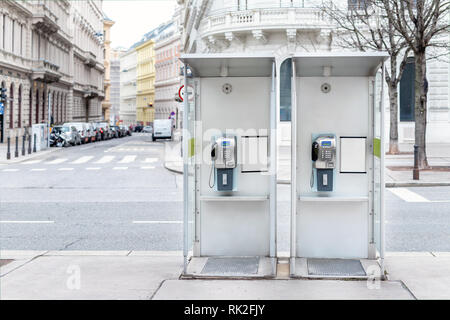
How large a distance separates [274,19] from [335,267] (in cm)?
3074

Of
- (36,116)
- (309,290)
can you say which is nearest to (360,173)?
(309,290)

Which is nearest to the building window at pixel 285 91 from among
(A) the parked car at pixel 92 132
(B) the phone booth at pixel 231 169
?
(A) the parked car at pixel 92 132

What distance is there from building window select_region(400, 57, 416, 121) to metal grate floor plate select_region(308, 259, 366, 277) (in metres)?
33.0

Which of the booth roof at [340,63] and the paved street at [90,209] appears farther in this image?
the paved street at [90,209]

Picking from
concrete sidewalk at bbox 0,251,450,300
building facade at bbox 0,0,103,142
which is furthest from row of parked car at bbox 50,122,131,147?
concrete sidewalk at bbox 0,251,450,300

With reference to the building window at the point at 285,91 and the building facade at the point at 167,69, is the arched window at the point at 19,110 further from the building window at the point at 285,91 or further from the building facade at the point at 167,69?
the building facade at the point at 167,69

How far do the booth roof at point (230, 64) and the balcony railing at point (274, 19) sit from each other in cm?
2878

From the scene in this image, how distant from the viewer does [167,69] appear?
12125cm

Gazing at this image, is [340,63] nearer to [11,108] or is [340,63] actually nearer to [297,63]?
[297,63]

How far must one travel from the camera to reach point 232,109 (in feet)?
26.0

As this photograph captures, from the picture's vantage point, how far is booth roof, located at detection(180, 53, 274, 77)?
700cm

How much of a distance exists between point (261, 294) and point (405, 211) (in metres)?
7.33

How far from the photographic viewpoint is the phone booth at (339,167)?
25.2 ft

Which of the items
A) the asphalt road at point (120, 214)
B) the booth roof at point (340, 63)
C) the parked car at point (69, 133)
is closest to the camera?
the booth roof at point (340, 63)
